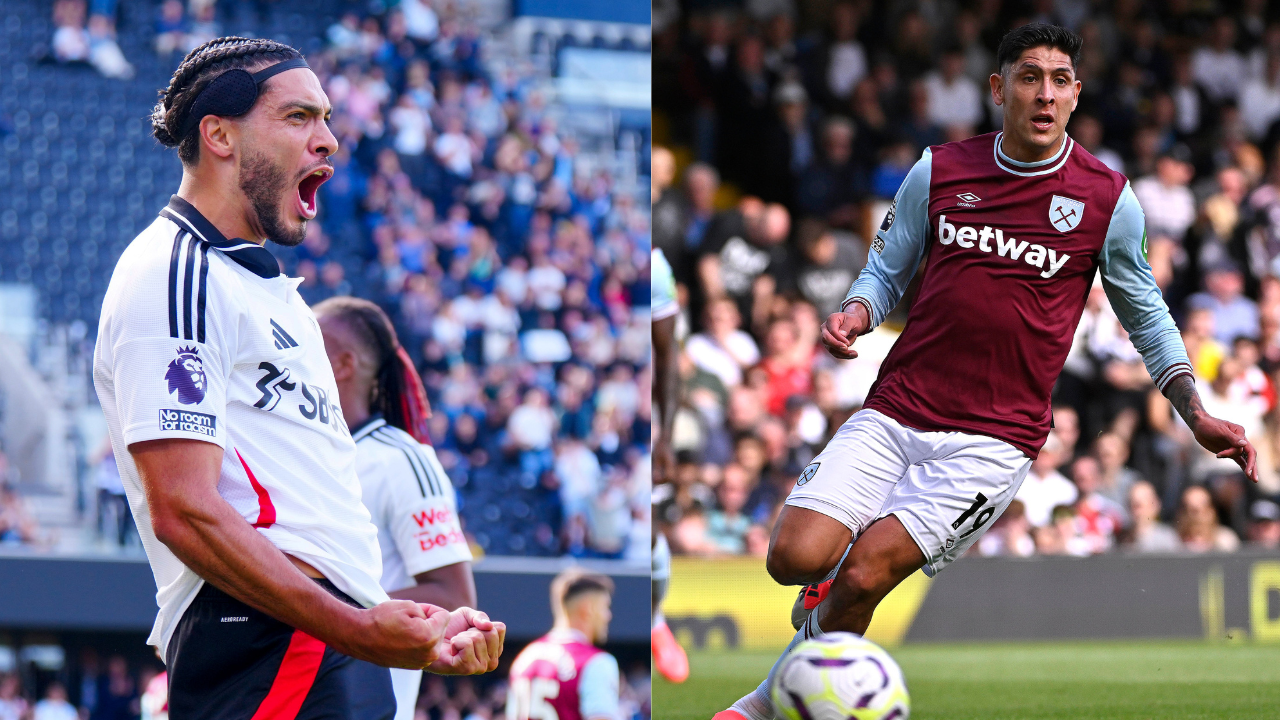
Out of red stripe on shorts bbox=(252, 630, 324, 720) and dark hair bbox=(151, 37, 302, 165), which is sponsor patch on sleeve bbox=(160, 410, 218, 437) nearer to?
red stripe on shorts bbox=(252, 630, 324, 720)

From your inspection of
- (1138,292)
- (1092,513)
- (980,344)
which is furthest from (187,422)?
(1092,513)

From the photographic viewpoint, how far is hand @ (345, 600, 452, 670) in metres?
2.37

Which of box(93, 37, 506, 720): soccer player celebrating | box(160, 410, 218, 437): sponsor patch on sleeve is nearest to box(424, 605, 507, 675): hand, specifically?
box(93, 37, 506, 720): soccer player celebrating

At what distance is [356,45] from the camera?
15352 millimetres

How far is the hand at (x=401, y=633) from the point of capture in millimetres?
2367

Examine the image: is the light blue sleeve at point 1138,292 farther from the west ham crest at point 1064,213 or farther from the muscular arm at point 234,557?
the muscular arm at point 234,557

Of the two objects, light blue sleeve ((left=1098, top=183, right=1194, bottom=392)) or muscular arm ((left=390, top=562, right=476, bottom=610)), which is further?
light blue sleeve ((left=1098, top=183, right=1194, bottom=392))

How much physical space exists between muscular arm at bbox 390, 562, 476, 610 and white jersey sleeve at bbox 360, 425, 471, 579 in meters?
0.03

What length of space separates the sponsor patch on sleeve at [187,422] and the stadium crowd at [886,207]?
8.32 meters

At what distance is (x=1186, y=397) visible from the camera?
4801 millimetres

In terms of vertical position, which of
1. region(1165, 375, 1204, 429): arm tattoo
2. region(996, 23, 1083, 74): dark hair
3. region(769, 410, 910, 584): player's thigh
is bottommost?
region(769, 410, 910, 584): player's thigh

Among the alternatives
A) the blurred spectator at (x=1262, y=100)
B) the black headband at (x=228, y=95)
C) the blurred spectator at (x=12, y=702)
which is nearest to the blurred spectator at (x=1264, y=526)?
the blurred spectator at (x=1262, y=100)

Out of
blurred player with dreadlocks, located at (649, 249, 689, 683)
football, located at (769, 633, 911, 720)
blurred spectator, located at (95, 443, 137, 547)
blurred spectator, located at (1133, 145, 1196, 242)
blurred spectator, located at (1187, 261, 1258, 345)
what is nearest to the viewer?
football, located at (769, 633, 911, 720)

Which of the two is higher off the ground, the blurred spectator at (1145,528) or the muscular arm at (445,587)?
the muscular arm at (445,587)
